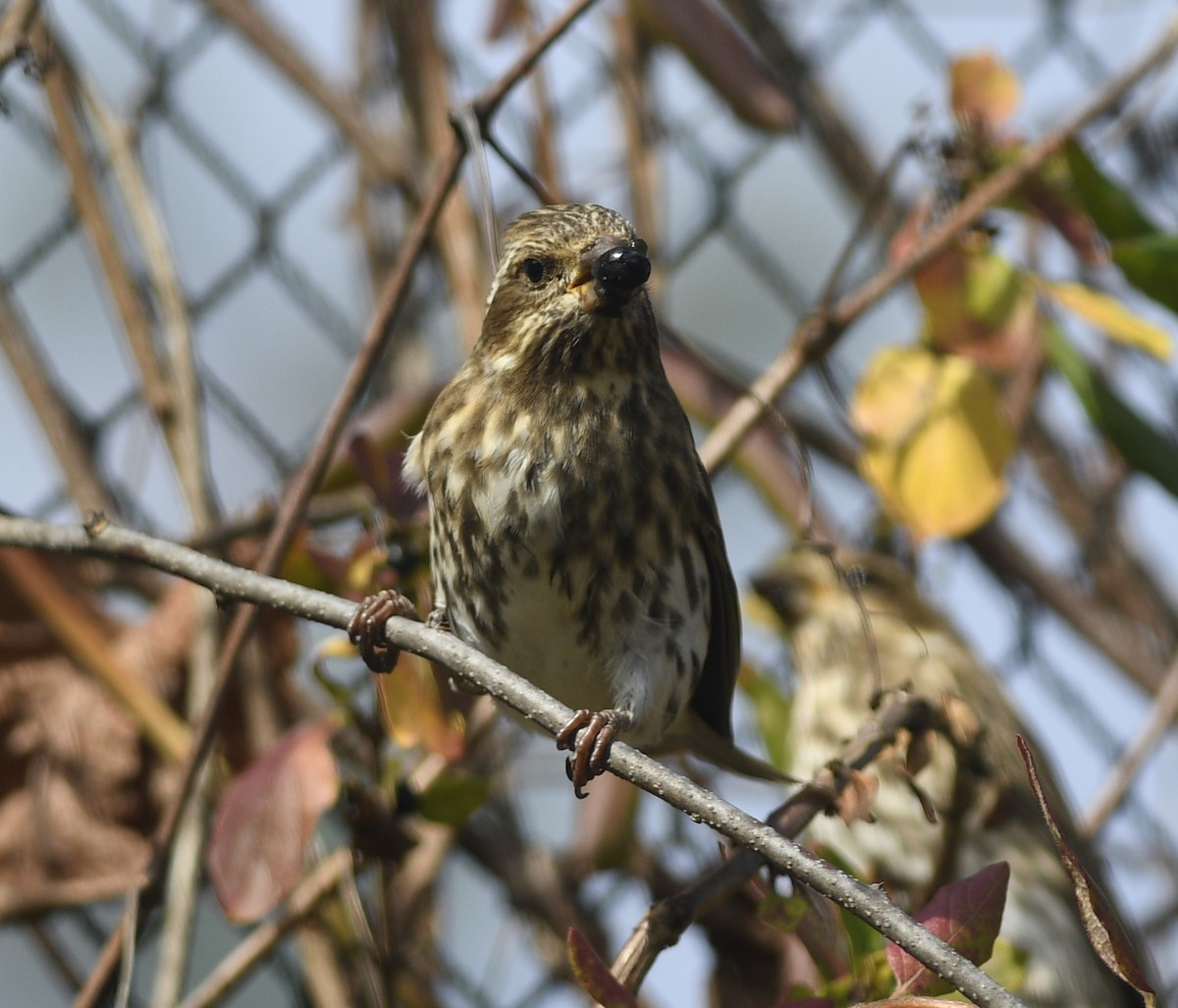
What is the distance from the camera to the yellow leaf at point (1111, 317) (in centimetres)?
233

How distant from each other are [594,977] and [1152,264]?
49.5 inches

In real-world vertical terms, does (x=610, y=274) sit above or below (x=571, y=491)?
above

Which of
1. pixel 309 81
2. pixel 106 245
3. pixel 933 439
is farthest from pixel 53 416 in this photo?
pixel 933 439

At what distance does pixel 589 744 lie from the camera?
1970mm

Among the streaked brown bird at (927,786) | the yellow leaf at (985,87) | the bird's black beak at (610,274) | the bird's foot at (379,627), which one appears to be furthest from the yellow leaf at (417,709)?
the yellow leaf at (985,87)

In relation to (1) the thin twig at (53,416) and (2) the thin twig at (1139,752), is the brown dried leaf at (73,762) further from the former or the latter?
(2) the thin twig at (1139,752)

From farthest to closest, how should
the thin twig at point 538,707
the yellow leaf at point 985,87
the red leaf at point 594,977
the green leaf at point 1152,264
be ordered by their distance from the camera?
the yellow leaf at point 985,87, the green leaf at point 1152,264, the red leaf at point 594,977, the thin twig at point 538,707

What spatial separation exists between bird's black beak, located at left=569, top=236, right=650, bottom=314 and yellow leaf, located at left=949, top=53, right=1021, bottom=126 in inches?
24.8

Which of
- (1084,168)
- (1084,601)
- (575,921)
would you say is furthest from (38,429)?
(1084,601)

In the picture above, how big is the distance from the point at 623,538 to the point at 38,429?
1.35m

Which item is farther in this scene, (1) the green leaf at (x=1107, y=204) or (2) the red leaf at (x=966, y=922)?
(1) the green leaf at (x=1107, y=204)

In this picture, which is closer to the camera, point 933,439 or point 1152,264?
point 1152,264

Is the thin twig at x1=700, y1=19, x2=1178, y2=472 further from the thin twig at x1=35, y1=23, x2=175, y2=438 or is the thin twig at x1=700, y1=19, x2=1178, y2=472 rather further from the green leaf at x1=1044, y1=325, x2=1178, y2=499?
the thin twig at x1=35, y1=23, x2=175, y2=438

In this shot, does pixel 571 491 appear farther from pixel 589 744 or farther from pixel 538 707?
pixel 538 707
